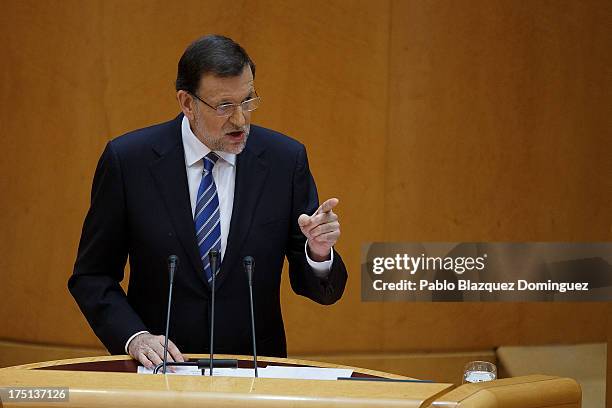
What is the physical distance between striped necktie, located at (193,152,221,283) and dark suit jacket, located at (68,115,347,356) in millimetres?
29

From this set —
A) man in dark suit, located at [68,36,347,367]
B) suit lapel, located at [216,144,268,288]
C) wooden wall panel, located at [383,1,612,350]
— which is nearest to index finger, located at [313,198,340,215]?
man in dark suit, located at [68,36,347,367]

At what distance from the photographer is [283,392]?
1.67m

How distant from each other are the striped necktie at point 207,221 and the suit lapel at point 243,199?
0.13 feet

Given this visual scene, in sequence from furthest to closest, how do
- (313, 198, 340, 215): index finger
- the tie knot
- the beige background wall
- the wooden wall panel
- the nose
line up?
1. the wooden wall panel
2. the beige background wall
3. the tie knot
4. the nose
5. (313, 198, 340, 215): index finger

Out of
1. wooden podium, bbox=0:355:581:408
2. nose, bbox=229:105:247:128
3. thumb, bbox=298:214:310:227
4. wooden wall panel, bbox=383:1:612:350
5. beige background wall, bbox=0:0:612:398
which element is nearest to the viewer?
wooden podium, bbox=0:355:581:408

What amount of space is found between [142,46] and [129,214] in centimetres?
248

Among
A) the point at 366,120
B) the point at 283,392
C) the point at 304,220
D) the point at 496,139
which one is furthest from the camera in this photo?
the point at 496,139

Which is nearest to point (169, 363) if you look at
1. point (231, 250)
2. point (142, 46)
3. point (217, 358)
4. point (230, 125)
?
point (217, 358)

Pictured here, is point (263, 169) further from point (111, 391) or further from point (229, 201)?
point (111, 391)

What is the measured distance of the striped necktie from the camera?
9.54ft

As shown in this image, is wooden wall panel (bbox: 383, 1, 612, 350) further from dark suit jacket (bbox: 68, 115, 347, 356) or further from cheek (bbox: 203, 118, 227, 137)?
cheek (bbox: 203, 118, 227, 137)

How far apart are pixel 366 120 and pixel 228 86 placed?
103 inches

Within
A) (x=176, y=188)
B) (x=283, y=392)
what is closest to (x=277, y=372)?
(x=176, y=188)

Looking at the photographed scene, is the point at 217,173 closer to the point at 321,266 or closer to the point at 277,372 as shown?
the point at 321,266
